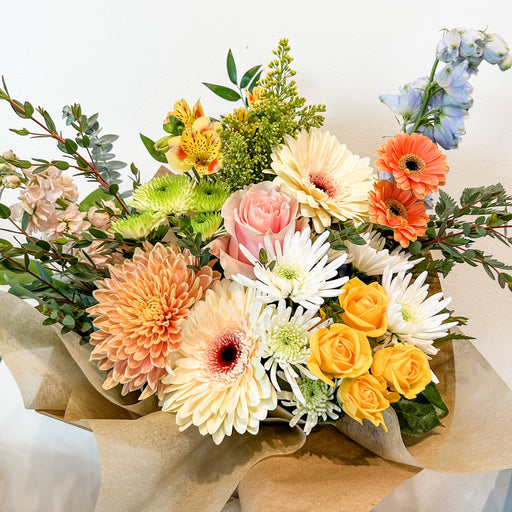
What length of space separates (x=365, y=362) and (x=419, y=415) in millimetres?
145

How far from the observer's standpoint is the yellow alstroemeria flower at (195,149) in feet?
1.91

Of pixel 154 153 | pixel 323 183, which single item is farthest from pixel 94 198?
pixel 323 183

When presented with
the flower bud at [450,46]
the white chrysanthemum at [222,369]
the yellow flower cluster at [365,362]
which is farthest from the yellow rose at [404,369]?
the flower bud at [450,46]

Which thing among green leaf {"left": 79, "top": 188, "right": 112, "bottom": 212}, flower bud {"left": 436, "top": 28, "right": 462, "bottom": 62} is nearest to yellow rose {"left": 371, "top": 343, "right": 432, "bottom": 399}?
flower bud {"left": 436, "top": 28, "right": 462, "bottom": 62}

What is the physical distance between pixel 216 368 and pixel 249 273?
4.5 inches

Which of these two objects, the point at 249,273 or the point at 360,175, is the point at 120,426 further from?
the point at 360,175

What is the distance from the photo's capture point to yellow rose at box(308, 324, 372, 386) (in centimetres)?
46

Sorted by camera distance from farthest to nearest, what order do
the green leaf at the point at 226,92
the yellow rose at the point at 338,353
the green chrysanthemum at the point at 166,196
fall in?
the green leaf at the point at 226,92
the green chrysanthemum at the point at 166,196
the yellow rose at the point at 338,353

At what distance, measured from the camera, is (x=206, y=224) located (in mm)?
545

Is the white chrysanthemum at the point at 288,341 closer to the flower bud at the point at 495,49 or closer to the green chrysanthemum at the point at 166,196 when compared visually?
the green chrysanthemum at the point at 166,196

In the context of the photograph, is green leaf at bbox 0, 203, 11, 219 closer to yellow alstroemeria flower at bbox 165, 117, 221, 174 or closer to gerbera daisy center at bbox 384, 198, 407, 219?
yellow alstroemeria flower at bbox 165, 117, 221, 174

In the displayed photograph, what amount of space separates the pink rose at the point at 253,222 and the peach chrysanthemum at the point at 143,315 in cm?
4

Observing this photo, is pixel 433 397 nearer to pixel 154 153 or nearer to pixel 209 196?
pixel 209 196

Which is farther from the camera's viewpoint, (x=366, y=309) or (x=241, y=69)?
(x=241, y=69)
